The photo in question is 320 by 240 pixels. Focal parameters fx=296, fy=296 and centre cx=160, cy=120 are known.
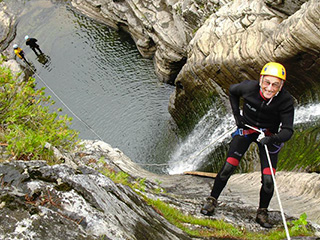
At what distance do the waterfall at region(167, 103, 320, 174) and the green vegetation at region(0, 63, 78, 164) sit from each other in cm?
646

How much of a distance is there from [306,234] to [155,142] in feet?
48.2

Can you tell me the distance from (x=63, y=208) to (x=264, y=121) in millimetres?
4567

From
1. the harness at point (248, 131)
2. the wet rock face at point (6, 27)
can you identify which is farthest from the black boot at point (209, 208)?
the wet rock face at point (6, 27)

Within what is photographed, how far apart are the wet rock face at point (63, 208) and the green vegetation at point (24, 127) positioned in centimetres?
66

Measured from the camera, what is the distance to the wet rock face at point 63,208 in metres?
3.42

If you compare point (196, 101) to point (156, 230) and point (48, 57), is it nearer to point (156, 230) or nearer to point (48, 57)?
point (156, 230)

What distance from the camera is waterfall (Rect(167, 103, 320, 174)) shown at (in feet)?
47.3

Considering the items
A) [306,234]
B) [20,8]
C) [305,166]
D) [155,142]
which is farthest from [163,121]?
[20,8]

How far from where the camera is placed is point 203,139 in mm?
16328

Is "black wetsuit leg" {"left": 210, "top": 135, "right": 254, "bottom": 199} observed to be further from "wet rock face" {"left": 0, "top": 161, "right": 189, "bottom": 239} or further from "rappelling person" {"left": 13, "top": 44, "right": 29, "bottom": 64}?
"rappelling person" {"left": 13, "top": 44, "right": 29, "bottom": 64}

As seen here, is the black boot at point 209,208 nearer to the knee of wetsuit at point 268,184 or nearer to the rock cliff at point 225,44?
the knee of wetsuit at point 268,184

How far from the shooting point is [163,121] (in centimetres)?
2111

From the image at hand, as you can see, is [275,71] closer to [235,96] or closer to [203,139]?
[235,96]

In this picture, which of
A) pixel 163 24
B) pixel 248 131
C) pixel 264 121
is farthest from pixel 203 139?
pixel 163 24
